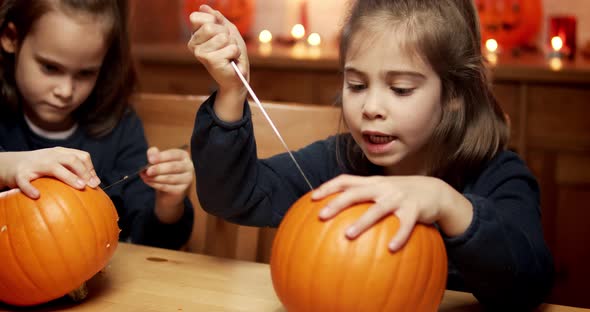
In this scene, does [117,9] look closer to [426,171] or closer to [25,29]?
[25,29]

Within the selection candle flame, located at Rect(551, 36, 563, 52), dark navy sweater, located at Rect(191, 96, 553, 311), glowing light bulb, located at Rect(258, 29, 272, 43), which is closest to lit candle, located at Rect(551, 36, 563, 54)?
candle flame, located at Rect(551, 36, 563, 52)

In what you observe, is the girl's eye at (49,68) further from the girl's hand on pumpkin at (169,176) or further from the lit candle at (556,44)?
the lit candle at (556,44)

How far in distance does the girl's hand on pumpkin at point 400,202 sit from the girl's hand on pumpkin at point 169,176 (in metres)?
0.49

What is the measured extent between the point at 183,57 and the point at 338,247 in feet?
6.60

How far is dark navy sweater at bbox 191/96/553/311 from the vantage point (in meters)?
0.84

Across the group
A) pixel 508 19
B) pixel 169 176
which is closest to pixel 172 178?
pixel 169 176

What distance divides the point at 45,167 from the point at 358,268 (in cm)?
44

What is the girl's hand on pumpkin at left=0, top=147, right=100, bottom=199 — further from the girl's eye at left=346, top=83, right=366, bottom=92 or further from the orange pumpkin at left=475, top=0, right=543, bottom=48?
the orange pumpkin at left=475, top=0, right=543, bottom=48

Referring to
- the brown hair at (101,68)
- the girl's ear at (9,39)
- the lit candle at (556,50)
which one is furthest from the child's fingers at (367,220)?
the lit candle at (556,50)

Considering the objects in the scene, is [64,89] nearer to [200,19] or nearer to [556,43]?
[200,19]

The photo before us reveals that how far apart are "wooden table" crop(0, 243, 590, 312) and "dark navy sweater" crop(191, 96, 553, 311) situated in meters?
0.07

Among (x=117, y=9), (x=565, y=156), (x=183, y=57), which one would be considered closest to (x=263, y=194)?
(x=117, y=9)

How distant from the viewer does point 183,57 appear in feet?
8.70

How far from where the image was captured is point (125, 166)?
149 cm
